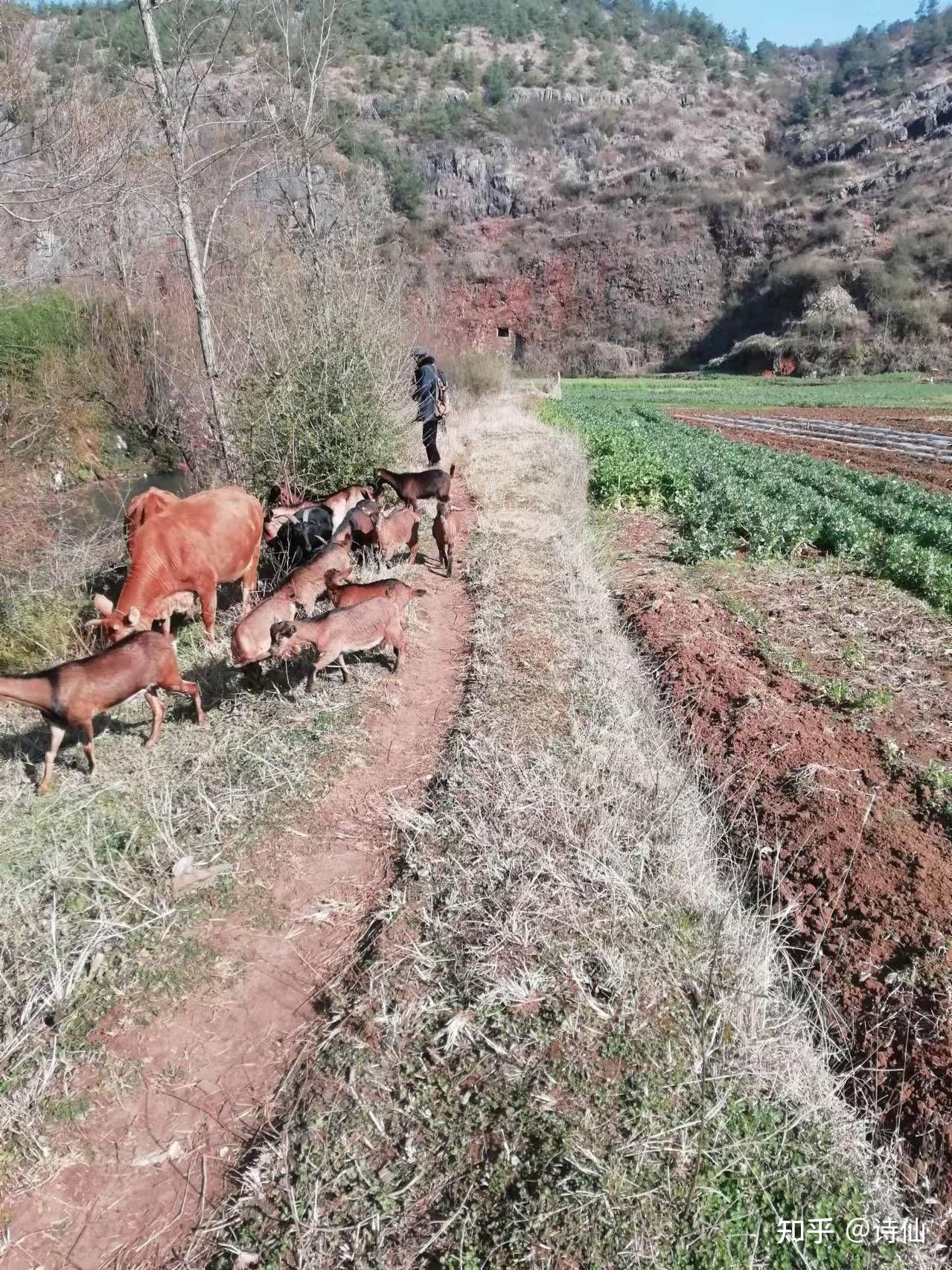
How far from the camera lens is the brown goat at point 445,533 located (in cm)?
891

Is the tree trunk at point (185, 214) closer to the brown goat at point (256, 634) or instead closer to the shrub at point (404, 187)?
the brown goat at point (256, 634)

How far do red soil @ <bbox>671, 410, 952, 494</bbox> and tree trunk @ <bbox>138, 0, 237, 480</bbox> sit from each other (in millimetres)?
14289

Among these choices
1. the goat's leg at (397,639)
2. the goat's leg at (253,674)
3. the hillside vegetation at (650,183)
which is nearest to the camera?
the goat's leg at (253,674)

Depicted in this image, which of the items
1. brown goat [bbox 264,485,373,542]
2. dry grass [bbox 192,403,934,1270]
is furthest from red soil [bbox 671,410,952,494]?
dry grass [bbox 192,403,934,1270]

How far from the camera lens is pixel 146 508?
7199 mm

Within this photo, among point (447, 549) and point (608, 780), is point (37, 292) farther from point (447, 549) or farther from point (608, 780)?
point (608, 780)

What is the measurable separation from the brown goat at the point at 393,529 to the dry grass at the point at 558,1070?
4161mm

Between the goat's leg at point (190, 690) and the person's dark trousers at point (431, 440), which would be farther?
the person's dark trousers at point (431, 440)

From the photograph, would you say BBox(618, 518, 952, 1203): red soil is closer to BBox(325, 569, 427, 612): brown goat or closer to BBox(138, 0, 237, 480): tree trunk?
BBox(325, 569, 427, 612): brown goat

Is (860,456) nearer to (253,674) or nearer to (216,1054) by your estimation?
(253,674)

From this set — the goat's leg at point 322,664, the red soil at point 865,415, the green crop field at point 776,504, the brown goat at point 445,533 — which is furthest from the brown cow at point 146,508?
the red soil at point 865,415

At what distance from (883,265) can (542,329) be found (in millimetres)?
28629

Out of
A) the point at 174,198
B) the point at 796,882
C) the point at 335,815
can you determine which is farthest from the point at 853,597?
the point at 174,198

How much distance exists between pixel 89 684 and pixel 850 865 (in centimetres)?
489
